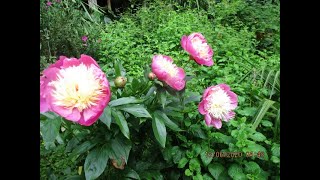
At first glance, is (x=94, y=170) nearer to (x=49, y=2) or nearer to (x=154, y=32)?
(x=49, y=2)

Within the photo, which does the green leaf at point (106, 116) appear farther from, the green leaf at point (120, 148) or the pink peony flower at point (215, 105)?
the pink peony flower at point (215, 105)

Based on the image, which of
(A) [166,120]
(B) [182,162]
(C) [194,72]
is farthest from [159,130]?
(C) [194,72]

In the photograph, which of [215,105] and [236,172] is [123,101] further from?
[236,172]

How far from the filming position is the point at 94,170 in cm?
67

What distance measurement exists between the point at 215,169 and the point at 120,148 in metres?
0.25

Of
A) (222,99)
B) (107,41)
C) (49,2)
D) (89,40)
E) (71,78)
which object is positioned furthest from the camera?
(107,41)

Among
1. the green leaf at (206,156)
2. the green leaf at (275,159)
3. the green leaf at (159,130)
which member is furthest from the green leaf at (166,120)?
the green leaf at (275,159)

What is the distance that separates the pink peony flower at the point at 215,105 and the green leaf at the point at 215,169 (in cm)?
10

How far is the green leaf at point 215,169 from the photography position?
803mm

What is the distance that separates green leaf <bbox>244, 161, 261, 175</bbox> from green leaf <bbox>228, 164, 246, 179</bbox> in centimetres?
2

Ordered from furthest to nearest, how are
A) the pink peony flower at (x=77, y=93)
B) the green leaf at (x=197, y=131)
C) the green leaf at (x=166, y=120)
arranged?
the green leaf at (x=197, y=131) < the green leaf at (x=166, y=120) < the pink peony flower at (x=77, y=93)

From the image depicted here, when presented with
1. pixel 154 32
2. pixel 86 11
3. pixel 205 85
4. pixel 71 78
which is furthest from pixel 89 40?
pixel 71 78

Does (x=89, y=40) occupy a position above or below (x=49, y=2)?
below

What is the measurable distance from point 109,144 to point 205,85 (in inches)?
17.6
